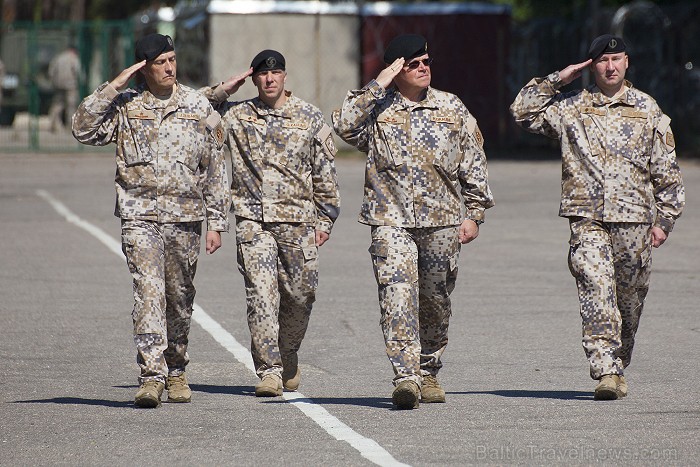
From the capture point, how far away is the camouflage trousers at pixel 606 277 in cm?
788

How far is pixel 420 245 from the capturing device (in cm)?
783

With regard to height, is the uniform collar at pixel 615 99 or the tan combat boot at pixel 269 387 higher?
the uniform collar at pixel 615 99

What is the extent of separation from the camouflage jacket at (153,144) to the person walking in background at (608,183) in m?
1.76

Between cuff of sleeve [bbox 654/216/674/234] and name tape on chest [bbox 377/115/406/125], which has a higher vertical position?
name tape on chest [bbox 377/115/406/125]

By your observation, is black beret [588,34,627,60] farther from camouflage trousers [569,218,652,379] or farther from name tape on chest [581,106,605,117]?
camouflage trousers [569,218,652,379]

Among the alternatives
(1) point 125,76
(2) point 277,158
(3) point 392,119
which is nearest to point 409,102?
(3) point 392,119

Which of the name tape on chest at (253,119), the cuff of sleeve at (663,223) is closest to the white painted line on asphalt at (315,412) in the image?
the name tape on chest at (253,119)

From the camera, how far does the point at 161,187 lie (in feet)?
25.9

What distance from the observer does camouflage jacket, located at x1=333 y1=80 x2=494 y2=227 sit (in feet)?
25.4

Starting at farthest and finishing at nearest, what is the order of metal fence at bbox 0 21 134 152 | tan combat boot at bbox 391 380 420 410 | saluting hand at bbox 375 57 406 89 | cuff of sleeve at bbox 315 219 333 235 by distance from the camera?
metal fence at bbox 0 21 134 152, cuff of sleeve at bbox 315 219 333 235, saluting hand at bbox 375 57 406 89, tan combat boot at bbox 391 380 420 410

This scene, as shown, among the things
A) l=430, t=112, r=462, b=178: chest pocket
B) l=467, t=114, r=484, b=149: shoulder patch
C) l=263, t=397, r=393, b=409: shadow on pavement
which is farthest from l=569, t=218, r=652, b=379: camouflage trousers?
l=263, t=397, r=393, b=409: shadow on pavement

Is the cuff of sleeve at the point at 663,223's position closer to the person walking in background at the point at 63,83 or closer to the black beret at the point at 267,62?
the black beret at the point at 267,62

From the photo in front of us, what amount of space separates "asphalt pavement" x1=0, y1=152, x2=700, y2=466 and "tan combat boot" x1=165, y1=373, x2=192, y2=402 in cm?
6

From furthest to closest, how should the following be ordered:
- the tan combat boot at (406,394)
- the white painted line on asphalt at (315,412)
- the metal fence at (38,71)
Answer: the metal fence at (38,71), the tan combat boot at (406,394), the white painted line on asphalt at (315,412)
